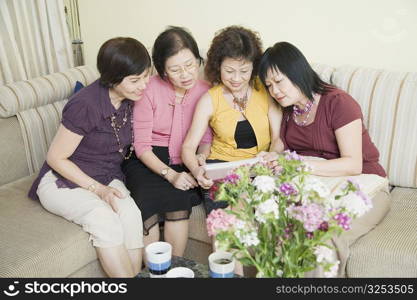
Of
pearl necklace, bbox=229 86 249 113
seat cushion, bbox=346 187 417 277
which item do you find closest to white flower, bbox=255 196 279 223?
seat cushion, bbox=346 187 417 277

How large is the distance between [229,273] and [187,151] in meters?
0.83

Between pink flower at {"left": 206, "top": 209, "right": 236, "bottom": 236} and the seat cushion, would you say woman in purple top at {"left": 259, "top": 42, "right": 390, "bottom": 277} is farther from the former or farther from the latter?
pink flower at {"left": 206, "top": 209, "right": 236, "bottom": 236}

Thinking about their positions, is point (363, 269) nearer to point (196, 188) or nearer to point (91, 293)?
point (196, 188)

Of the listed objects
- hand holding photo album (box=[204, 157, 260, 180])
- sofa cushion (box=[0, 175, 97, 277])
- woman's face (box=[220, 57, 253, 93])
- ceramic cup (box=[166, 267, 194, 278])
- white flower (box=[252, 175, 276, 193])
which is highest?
woman's face (box=[220, 57, 253, 93])

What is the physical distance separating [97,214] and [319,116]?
0.96 meters

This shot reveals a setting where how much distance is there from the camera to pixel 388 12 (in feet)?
7.12

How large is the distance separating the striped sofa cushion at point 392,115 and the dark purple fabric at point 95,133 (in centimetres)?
103

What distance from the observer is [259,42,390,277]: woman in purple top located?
6.07 feet

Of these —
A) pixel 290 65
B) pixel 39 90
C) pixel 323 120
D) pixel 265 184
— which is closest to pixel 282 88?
pixel 290 65

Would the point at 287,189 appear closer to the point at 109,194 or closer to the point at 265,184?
the point at 265,184

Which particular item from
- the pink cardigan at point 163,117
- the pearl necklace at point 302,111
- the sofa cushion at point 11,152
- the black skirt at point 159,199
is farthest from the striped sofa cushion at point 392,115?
the sofa cushion at point 11,152

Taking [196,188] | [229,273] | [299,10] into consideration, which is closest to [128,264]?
[196,188]

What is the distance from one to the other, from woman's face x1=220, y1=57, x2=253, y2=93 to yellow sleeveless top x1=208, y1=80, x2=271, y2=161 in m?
0.10

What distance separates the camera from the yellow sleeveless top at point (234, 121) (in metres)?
2.08
